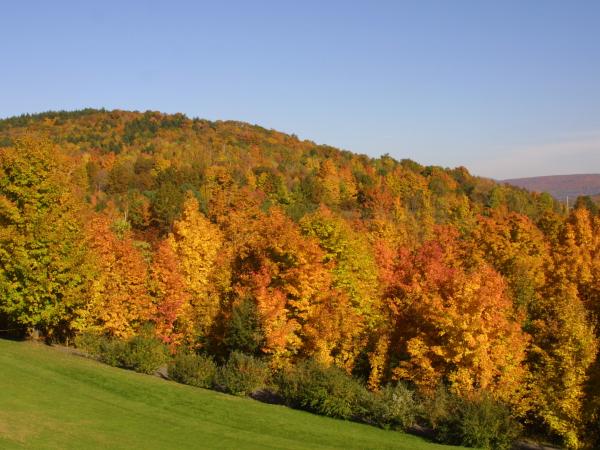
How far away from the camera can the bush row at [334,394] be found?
98.5 feet

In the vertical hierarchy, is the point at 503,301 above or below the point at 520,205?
below

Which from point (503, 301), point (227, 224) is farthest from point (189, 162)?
point (503, 301)

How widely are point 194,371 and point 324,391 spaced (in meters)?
7.97

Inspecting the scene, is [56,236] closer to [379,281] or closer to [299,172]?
[379,281]

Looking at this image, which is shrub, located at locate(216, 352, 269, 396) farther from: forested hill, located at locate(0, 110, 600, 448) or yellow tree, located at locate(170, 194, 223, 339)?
yellow tree, located at locate(170, 194, 223, 339)

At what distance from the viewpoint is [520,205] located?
130125 millimetres

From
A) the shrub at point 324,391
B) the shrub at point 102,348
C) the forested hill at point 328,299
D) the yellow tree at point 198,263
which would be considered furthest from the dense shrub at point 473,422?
the yellow tree at point 198,263

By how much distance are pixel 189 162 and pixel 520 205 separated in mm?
77690

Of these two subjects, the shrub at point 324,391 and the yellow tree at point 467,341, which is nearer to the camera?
the shrub at point 324,391

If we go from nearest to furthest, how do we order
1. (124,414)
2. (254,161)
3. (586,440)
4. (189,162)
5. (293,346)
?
(124,414) → (586,440) → (293,346) → (189,162) → (254,161)

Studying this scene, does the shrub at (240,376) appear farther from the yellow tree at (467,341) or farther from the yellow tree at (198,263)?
the yellow tree at (198,263)

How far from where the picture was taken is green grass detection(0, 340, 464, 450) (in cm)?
2177

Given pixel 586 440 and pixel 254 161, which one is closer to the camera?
pixel 586 440

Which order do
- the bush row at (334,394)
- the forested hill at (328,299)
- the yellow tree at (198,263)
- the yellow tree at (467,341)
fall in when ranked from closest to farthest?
the bush row at (334,394) < the yellow tree at (467,341) < the forested hill at (328,299) < the yellow tree at (198,263)
